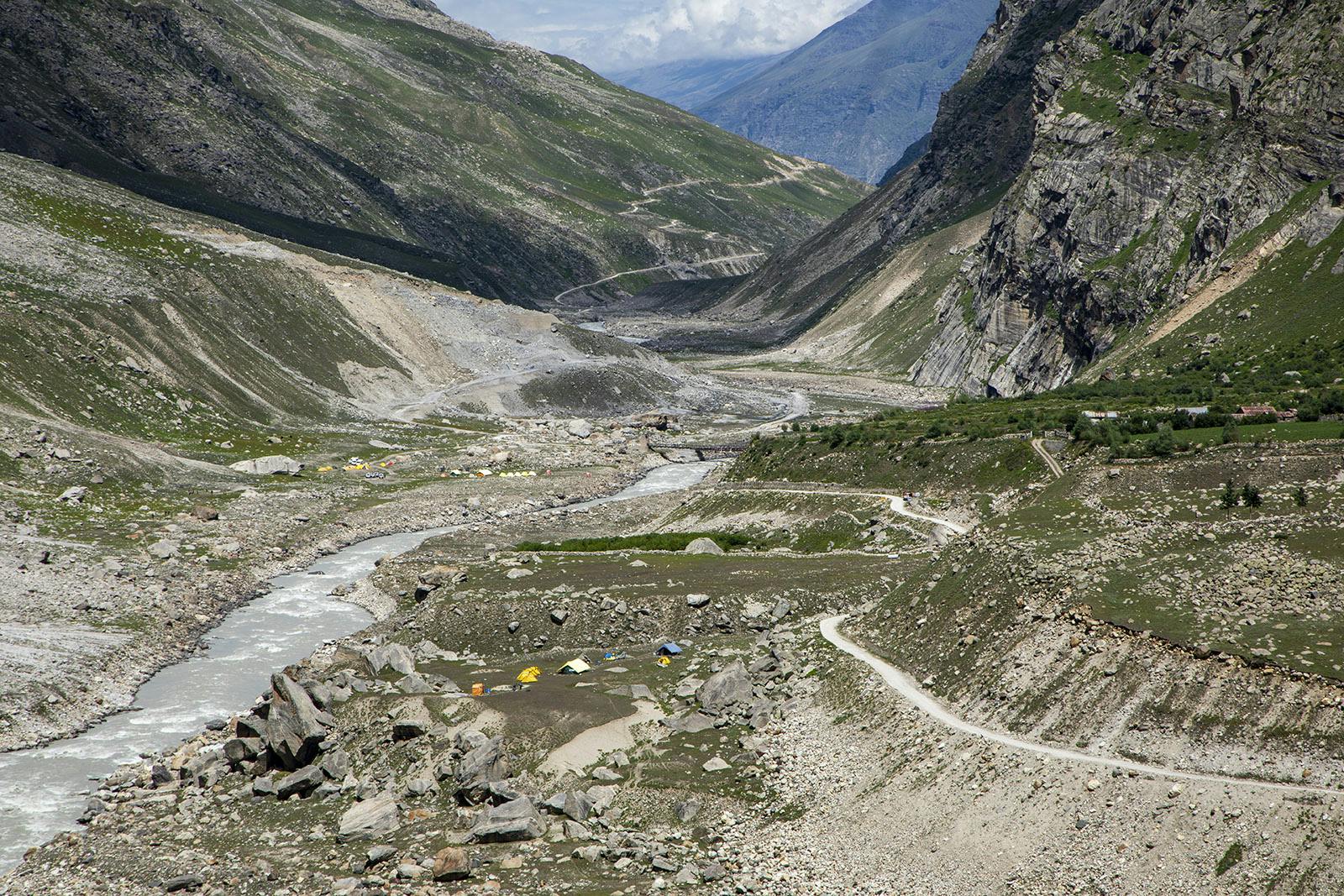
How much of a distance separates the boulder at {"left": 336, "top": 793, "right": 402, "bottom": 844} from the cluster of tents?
11895 mm

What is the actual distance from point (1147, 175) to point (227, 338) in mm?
116866

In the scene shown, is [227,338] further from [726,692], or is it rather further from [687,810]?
[687,810]

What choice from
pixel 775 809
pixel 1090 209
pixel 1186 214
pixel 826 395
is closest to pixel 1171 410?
pixel 775 809

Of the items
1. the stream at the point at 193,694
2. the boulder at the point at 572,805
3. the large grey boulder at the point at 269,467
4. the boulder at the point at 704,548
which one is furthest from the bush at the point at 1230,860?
the large grey boulder at the point at 269,467

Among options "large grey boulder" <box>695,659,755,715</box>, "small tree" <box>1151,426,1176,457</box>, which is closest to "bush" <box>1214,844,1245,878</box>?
"large grey boulder" <box>695,659,755,715</box>

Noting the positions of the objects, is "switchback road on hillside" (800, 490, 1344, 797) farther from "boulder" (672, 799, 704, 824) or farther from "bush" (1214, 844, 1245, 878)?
"boulder" (672, 799, 704, 824)

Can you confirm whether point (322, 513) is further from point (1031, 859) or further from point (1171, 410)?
point (1031, 859)

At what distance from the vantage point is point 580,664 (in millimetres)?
58500

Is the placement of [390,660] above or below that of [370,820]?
above

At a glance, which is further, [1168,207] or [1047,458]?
[1168,207]

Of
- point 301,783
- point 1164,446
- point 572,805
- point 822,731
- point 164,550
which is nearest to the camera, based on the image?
point 572,805

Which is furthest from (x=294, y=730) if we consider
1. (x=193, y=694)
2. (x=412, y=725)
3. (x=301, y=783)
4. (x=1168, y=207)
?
(x=1168, y=207)

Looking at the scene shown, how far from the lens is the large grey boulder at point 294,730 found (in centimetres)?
5009

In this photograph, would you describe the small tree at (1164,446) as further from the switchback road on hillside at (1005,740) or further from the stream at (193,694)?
the stream at (193,694)
